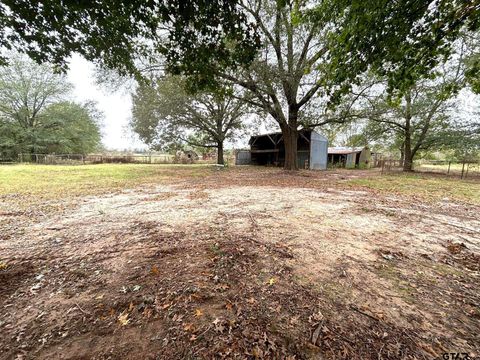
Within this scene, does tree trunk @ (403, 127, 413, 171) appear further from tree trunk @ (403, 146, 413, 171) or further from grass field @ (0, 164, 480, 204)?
grass field @ (0, 164, 480, 204)

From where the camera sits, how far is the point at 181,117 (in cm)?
1950

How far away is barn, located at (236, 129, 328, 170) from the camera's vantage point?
20688 millimetres

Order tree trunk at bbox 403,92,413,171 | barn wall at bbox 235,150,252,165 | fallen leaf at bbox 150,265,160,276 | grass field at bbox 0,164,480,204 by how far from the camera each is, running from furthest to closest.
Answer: barn wall at bbox 235,150,252,165, tree trunk at bbox 403,92,413,171, grass field at bbox 0,164,480,204, fallen leaf at bbox 150,265,160,276

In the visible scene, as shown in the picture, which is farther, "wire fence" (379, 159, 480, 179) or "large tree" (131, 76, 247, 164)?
"large tree" (131, 76, 247, 164)

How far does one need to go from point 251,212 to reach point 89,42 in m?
4.14

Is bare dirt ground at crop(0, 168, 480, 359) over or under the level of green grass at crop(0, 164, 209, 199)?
under

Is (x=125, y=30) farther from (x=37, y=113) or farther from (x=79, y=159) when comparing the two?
(x=37, y=113)

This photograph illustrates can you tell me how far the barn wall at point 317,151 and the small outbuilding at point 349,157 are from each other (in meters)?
5.88

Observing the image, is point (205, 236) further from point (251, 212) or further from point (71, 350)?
point (71, 350)

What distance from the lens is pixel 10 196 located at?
6070 millimetres

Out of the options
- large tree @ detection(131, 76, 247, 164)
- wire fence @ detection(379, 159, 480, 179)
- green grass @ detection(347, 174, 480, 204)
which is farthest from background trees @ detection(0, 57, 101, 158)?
wire fence @ detection(379, 159, 480, 179)

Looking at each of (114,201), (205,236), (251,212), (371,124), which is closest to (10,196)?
(114,201)

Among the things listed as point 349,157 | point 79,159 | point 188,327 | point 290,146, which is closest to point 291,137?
point 290,146

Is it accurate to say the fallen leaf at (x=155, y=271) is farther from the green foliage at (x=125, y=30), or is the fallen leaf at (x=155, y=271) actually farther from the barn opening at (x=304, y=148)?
the barn opening at (x=304, y=148)
